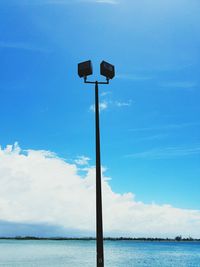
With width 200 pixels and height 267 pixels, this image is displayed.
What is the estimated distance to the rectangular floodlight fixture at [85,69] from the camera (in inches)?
368

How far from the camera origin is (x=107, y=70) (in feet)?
31.1

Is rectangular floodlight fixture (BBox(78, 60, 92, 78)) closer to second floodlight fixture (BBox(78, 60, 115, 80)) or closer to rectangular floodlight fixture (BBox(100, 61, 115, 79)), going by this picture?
second floodlight fixture (BBox(78, 60, 115, 80))

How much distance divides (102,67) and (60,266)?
116ft

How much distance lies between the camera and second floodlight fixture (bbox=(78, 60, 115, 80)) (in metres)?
9.38

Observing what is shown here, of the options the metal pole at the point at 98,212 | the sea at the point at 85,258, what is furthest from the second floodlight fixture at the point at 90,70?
the sea at the point at 85,258

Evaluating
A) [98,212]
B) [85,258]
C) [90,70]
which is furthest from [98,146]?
[85,258]

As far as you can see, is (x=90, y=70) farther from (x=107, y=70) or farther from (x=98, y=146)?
(x=98, y=146)

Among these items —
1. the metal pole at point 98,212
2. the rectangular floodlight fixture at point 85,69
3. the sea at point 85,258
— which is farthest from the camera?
the sea at point 85,258

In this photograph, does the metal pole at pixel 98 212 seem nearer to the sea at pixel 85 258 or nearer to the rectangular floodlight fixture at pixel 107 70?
the rectangular floodlight fixture at pixel 107 70

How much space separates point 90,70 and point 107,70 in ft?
1.65

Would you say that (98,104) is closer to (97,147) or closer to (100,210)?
(97,147)

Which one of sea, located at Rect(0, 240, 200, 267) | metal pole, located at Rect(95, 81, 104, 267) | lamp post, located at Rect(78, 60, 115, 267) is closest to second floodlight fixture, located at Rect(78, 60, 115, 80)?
lamp post, located at Rect(78, 60, 115, 267)

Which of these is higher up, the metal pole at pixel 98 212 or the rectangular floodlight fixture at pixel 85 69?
the rectangular floodlight fixture at pixel 85 69

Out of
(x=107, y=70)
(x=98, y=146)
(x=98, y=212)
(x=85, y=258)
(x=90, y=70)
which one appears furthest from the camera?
(x=85, y=258)
